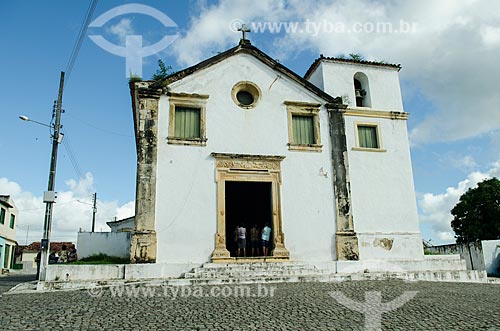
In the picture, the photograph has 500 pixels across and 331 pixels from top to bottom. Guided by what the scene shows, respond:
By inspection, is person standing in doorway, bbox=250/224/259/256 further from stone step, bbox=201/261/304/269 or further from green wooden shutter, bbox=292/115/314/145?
green wooden shutter, bbox=292/115/314/145

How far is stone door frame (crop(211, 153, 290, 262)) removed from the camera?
13867 mm

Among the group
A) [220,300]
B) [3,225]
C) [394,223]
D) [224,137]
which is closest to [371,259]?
[394,223]

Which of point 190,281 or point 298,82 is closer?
point 190,281

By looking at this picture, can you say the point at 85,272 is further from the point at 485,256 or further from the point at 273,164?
the point at 485,256

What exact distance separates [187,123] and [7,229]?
2421 cm

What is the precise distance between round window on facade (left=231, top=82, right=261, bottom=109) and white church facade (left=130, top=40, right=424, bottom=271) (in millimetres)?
38

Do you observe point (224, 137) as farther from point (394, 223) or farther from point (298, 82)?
point (394, 223)

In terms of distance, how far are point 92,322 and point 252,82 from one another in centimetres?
1080

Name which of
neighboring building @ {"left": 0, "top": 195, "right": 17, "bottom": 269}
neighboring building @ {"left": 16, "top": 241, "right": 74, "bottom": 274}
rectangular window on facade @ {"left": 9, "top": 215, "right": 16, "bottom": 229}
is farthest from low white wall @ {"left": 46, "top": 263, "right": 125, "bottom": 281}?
neighboring building @ {"left": 16, "top": 241, "right": 74, "bottom": 274}

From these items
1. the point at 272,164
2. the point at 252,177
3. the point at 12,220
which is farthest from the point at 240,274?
the point at 12,220

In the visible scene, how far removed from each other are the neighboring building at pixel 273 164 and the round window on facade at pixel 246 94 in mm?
40

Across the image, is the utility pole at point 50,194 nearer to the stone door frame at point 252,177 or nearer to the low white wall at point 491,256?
the stone door frame at point 252,177

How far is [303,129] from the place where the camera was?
1575 centimetres

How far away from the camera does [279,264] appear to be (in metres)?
13.5
